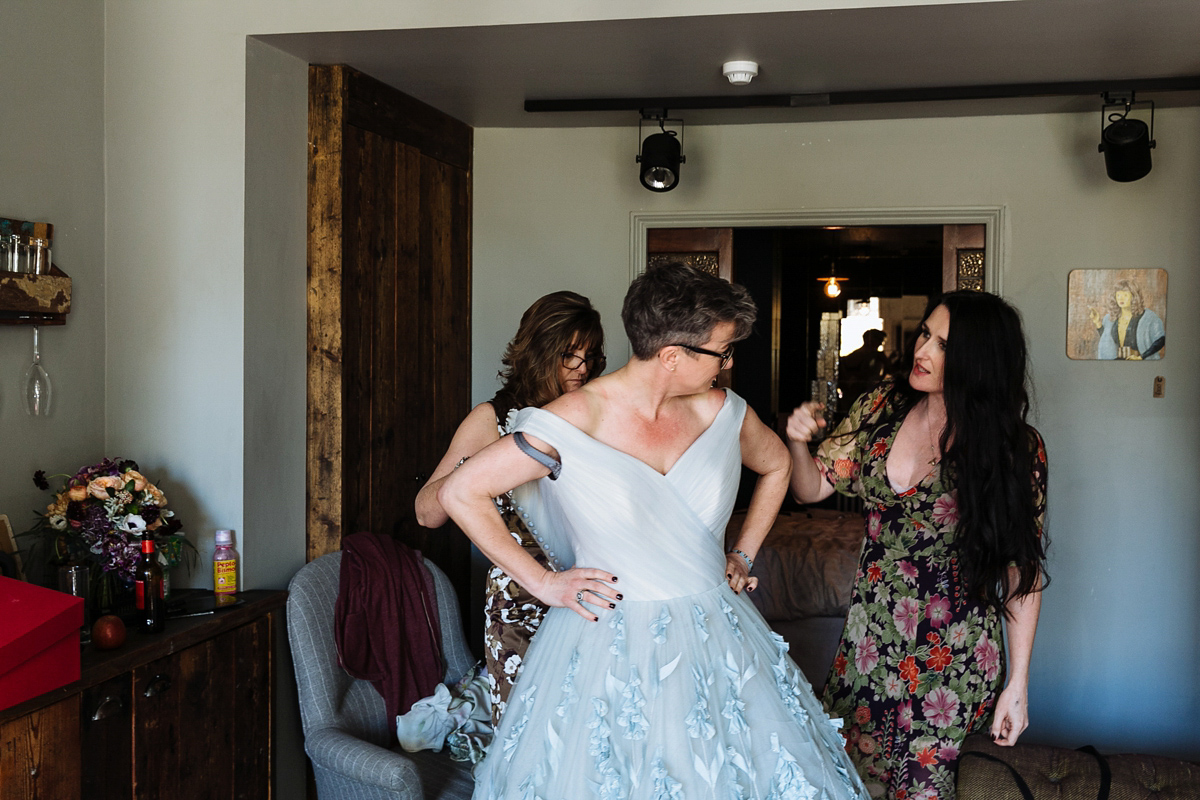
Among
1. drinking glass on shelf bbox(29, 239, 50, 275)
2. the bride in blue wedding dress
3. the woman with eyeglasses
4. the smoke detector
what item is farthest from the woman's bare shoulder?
the smoke detector

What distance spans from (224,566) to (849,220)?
2766 mm

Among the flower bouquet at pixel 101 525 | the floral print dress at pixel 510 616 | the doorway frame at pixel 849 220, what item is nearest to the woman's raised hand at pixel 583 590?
the floral print dress at pixel 510 616

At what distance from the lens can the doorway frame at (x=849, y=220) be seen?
3939 mm

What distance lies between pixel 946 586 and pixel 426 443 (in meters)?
2.29

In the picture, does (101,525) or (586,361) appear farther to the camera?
(586,361)

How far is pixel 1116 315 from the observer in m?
3.88

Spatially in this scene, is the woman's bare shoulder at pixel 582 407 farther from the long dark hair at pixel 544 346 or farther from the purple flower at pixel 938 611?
the purple flower at pixel 938 611

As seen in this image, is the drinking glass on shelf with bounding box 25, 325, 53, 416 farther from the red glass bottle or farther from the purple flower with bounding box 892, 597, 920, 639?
the purple flower with bounding box 892, 597, 920, 639

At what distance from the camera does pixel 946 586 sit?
2.05 meters

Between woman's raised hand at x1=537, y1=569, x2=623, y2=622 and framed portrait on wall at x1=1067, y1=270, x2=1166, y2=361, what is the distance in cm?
296

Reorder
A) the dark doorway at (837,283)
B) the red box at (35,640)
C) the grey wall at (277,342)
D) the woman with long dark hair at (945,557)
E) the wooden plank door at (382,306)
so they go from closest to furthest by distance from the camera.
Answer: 1. the red box at (35,640)
2. the woman with long dark hair at (945,557)
3. the grey wall at (277,342)
4. the wooden plank door at (382,306)
5. the dark doorway at (837,283)

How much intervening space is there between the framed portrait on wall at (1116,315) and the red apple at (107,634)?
3.55 m

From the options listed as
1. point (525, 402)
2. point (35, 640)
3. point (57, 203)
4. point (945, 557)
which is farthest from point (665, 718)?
point (57, 203)

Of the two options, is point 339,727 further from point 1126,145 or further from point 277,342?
point 1126,145
